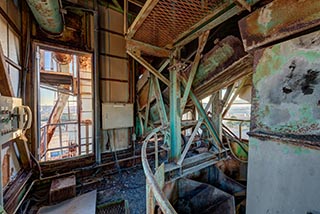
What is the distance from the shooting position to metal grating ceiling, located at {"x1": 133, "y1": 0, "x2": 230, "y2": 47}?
1.23 m

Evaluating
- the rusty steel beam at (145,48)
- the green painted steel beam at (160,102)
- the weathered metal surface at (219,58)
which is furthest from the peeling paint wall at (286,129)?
the green painted steel beam at (160,102)

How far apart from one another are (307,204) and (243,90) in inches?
135

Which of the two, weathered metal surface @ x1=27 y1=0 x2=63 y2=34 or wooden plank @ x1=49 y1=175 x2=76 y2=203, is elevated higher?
weathered metal surface @ x1=27 y1=0 x2=63 y2=34

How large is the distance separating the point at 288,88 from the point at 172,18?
1.13 meters

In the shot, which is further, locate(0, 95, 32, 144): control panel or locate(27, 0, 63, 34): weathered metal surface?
locate(27, 0, 63, 34): weathered metal surface

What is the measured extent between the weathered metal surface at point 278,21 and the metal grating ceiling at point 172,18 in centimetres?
35

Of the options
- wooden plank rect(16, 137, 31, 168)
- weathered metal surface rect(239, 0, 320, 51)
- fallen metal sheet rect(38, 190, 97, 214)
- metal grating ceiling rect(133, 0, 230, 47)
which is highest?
metal grating ceiling rect(133, 0, 230, 47)

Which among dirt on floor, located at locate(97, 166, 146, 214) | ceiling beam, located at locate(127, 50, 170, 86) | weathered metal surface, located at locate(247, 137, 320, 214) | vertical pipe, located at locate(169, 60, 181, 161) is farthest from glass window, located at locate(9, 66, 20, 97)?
weathered metal surface, located at locate(247, 137, 320, 214)

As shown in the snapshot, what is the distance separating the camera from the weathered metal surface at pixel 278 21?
0.79 meters

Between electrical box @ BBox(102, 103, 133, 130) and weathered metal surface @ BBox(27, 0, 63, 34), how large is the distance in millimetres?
1498

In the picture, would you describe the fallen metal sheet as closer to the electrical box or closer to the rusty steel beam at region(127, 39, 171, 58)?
the electrical box

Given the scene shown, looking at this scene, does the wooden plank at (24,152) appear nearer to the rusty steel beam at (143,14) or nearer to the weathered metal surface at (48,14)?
the weathered metal surface at (48,14)

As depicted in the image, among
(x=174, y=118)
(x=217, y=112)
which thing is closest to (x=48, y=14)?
(x=174, y=118)

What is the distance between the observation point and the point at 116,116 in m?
3.21
